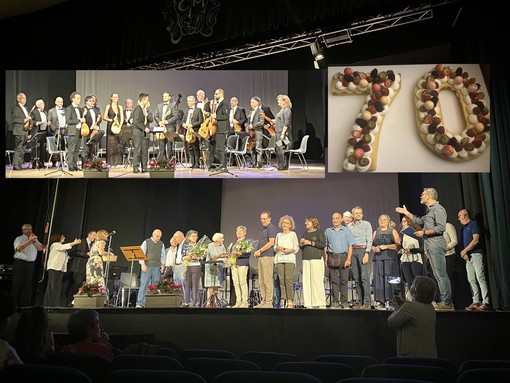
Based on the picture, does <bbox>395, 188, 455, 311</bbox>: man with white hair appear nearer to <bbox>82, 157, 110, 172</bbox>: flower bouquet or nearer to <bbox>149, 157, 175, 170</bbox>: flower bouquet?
<bbox>149, 157, 175, 170</bbox>: flower bouquet

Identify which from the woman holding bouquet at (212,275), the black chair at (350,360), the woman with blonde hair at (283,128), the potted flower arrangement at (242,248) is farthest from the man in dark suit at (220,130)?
the black chair at (350,360)

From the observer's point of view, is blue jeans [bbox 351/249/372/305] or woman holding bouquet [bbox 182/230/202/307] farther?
woman holding bouquet [bbox 182/230/202/307]

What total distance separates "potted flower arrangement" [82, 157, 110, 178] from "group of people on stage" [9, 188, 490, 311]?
1.03 meters

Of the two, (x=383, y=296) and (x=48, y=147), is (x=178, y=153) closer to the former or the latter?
(x=48, y=147)

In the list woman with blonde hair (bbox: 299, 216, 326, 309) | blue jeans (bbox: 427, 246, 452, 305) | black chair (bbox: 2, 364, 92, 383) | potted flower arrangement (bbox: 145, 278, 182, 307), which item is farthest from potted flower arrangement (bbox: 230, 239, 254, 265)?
black chair (bbox: 2, 364, 92, 383)

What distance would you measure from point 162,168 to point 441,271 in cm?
471

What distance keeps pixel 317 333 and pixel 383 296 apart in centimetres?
187

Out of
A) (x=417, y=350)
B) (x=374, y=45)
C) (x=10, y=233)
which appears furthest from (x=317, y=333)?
(x=10, y=233)

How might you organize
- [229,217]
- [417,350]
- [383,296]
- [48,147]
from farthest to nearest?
[229,217] < [48,147] < [383,296] < [417,350]

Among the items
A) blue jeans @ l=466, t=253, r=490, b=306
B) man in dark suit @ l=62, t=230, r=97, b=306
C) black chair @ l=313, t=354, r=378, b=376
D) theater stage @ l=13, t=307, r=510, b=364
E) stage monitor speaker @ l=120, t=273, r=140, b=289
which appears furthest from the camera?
stage monitor speaker @ l=120, t=273, r=140, b=289

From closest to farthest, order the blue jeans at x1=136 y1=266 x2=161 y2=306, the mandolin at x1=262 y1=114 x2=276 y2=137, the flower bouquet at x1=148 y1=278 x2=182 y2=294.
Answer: the flower bouquet at x1=148 y1=278 x2=182 y2=294 < the mandolin at x1=262 y1=114 x2=276 y2=137 < the blue jeans at x1=136 y1=266 x2=161 y2=306

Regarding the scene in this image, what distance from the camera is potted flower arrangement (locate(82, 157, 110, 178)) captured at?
10.0 metres

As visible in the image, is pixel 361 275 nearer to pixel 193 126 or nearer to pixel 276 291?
pixel 276 291

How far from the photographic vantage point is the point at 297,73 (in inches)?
379
